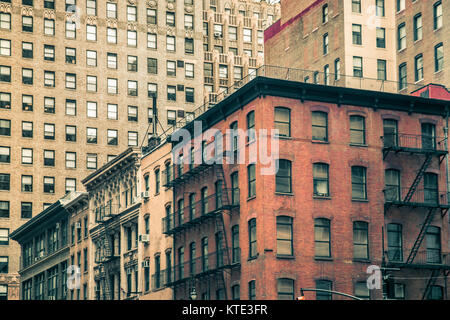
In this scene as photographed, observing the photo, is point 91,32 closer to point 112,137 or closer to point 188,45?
point 188,45

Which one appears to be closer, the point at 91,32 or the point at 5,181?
the point at 5,181

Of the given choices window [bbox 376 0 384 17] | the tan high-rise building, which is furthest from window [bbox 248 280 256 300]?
the tan high-rise building

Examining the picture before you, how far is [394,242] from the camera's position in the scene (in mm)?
57250

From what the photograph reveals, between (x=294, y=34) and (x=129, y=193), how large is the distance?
28512 millimetres

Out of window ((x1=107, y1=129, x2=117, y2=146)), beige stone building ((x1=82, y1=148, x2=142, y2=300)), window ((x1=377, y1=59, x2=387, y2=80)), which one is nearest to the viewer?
beige stone building ((x1=82, y1=148, x2=142, y2=300))

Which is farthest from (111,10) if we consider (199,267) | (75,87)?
(199,267)

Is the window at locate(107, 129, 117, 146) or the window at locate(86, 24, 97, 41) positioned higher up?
the window at locate(86, 24, 97, 41)

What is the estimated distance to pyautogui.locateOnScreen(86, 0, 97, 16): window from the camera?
122500 millimetres

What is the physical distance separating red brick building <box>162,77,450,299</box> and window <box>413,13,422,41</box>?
2361 centimetres

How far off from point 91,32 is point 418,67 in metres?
55.3

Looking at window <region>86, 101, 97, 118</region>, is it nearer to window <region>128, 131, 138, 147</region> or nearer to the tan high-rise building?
the tan high-rise building

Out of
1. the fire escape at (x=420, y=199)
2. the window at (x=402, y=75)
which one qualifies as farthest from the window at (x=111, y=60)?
the fire escape at (x=420, y=199)

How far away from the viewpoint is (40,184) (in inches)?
4525
